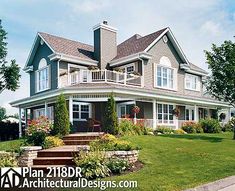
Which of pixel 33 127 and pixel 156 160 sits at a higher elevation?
pixel 33 127

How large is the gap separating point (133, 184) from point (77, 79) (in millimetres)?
14774

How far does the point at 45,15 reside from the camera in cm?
1506

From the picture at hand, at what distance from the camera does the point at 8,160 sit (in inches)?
452

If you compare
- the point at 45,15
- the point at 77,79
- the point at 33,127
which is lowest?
the point at 33,127

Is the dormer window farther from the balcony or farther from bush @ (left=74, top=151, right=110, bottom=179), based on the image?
bush @ (left=74, top=151, right=110, bottom=179)

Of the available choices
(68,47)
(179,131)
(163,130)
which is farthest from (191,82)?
(68,47)

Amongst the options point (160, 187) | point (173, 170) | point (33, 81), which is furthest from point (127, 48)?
point (160, 187)

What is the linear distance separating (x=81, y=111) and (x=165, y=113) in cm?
700

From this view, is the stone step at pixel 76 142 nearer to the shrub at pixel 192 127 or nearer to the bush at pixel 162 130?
the bush at pixel 162 130

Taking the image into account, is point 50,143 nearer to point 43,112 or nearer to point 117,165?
point 117,165

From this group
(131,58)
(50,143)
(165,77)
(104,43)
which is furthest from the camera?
(165,77)

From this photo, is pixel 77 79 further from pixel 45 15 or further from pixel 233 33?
pixel 233 33

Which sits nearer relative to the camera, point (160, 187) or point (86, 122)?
point (160, 187)

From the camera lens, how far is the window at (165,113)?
83.9 feet
